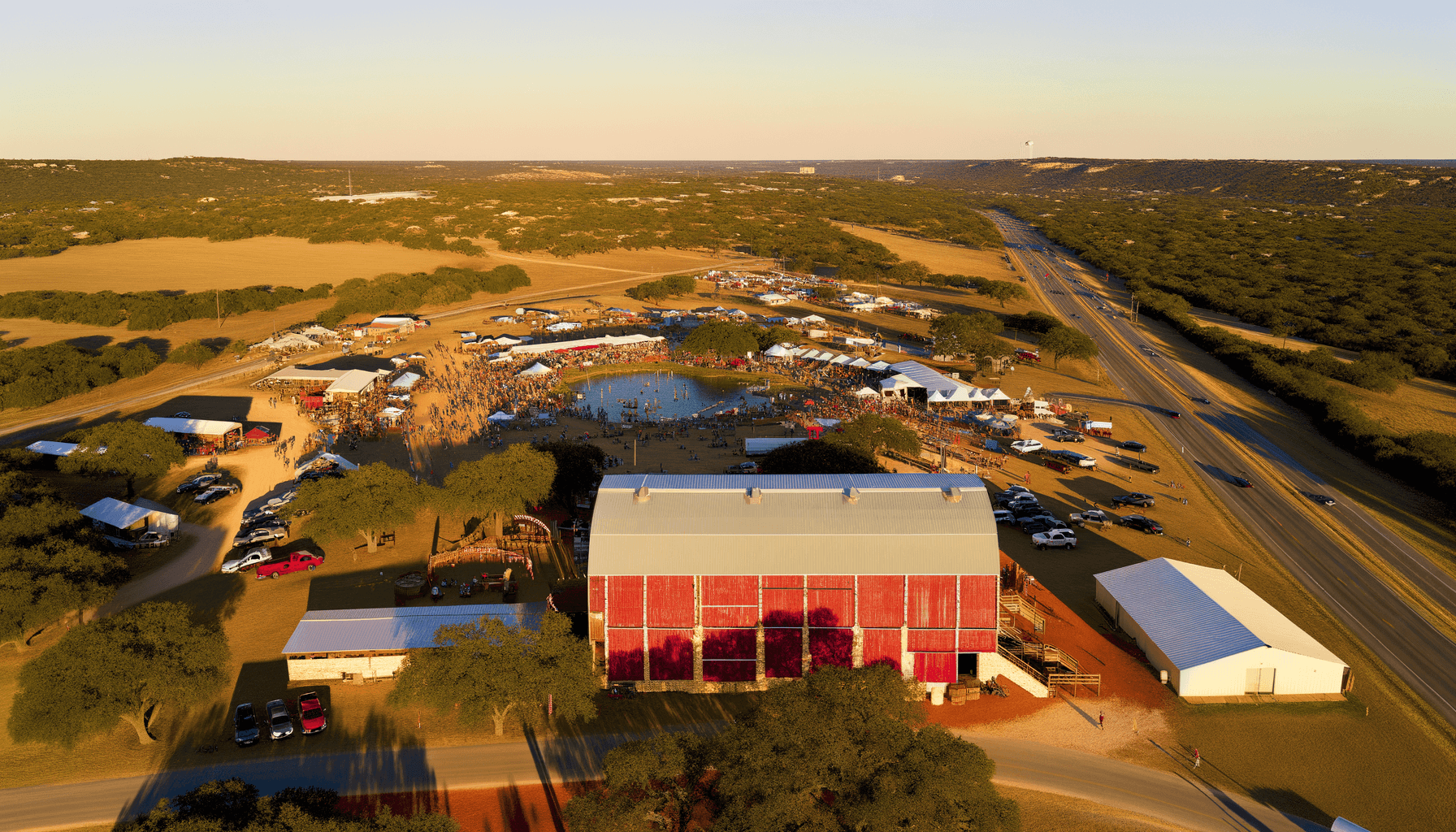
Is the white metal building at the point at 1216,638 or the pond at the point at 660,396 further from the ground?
the pond at the point at 660,396

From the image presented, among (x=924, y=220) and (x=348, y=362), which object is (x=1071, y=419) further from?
(x=924, y=220)

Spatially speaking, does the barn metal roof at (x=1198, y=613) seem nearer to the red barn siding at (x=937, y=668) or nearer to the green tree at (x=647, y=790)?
the red barn siding at (x=937, y=668)

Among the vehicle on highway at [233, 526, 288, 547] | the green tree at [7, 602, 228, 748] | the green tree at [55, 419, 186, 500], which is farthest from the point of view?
the green tree at [55, 419, 186, 500]

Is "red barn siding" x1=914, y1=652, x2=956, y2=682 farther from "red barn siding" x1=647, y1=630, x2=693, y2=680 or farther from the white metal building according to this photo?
the white metal building

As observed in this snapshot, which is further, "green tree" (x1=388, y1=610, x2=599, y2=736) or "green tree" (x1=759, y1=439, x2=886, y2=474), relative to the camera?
"green tree" (x1=759, y1=439, x2=886, y2=474)

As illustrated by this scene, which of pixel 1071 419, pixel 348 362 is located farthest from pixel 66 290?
pixel 1071 419

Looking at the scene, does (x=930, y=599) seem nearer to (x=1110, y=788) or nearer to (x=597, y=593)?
(x=1110, y=788)

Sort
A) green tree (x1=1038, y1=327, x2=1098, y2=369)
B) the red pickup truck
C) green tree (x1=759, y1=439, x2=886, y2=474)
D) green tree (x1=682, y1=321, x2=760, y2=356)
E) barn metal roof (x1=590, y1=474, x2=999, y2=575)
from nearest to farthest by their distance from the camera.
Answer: barn metal roof (x1=590, y1=474, x2=999, y2=575) < the red pickup truck < green tree (x1=759, y1=439, x2=886, y2=474) < green tree (x1=1038, y1=327, x2=1098, y2=369) < green tree (x1=682, y1=321, x2=760, y2=356)

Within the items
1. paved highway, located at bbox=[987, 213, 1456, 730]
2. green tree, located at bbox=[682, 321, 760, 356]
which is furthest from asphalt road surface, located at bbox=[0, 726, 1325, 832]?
green tree, located at bbox=[682, 321, 760, 356]

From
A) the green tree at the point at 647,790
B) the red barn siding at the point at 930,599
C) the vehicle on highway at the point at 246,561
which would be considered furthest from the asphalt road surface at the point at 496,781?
the vehicle on highway at the point at 246,561
